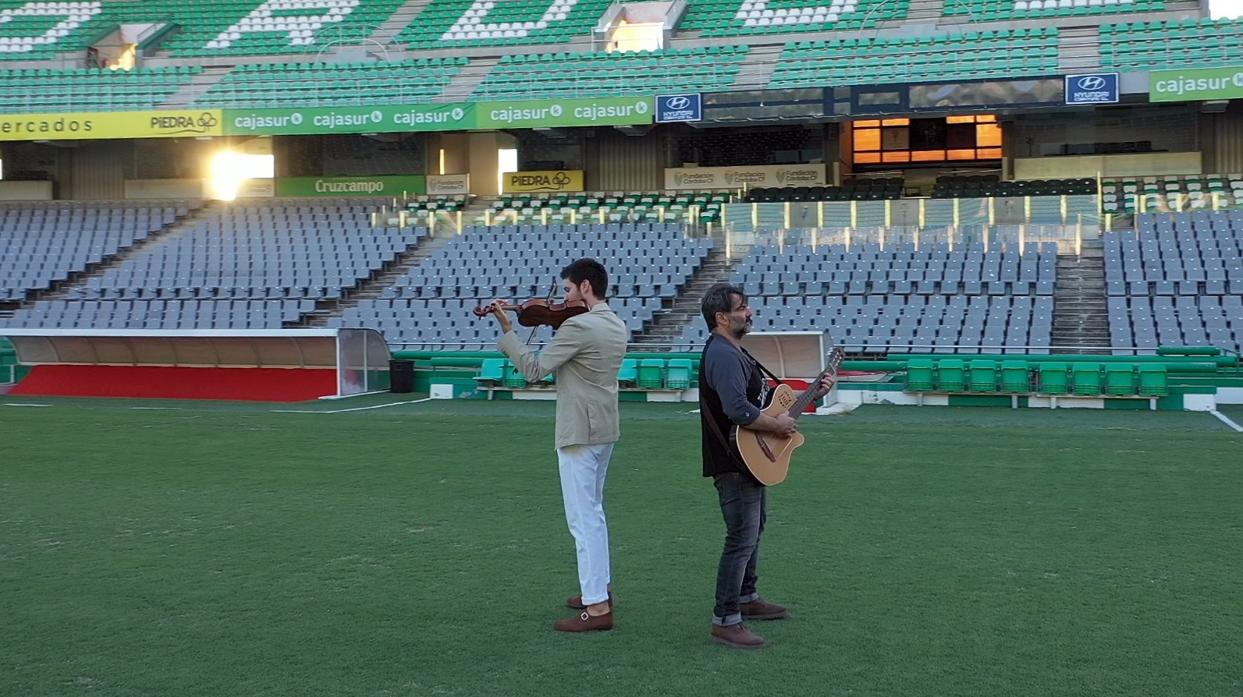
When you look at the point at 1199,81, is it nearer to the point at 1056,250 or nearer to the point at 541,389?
the point at 1056,250

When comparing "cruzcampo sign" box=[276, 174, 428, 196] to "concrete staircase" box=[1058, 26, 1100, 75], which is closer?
"concrete staircase" box=[1058, 26, 1100, 75]

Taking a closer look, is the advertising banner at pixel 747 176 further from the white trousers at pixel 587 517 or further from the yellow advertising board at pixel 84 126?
the white trousers at pixel 587 517

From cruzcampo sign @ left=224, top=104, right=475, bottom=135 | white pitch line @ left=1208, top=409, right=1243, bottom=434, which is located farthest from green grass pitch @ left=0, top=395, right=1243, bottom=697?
cruzcampo sign @ left=224, top=104, right=475, bottom=135

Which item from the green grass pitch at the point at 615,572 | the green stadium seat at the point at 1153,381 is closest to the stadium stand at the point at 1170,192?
the green stadium seat at the point at 1153,381

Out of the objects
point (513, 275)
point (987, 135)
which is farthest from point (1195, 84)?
point (513, 275)

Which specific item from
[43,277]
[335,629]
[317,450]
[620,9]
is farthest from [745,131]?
[335,629]

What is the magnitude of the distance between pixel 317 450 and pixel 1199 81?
22.6 meters

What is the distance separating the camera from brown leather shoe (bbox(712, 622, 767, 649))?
230 inches

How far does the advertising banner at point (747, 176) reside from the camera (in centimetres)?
3456

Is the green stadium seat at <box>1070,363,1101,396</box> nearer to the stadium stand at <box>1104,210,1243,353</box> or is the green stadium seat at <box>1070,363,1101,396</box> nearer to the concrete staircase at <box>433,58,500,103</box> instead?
the stadium stand at <box>1104,210,1243,353</box>

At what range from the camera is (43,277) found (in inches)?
1264

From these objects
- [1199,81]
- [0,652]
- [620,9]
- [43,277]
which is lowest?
[0,652]

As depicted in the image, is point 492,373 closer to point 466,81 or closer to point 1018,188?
point 466,81

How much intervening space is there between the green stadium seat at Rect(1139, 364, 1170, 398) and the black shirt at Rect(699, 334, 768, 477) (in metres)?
14.4
